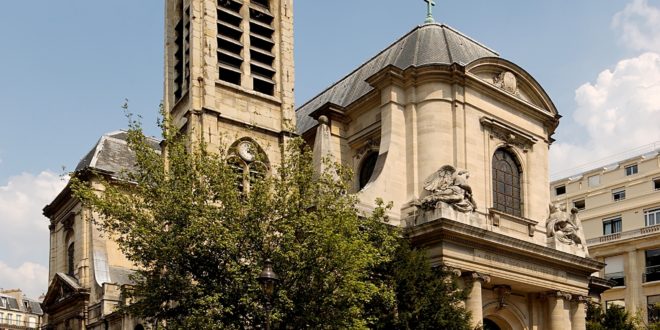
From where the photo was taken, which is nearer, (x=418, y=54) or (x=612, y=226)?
(x=418, y=54)

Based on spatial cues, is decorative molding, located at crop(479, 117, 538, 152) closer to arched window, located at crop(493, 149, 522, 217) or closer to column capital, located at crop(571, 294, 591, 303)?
arched window, located at crop(493, 149, 522, 217)

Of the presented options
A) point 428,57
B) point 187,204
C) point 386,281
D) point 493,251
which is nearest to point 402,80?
point 428,57

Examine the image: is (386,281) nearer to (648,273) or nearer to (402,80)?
(402,80)

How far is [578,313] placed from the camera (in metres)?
27.8

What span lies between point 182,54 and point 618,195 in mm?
29730

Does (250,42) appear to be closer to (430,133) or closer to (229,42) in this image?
(229,42)

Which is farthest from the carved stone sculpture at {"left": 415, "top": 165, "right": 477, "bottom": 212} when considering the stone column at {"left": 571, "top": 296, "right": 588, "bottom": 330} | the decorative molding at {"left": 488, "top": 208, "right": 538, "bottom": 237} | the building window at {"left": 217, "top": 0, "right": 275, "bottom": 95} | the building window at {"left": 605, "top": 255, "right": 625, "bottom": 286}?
the building window at {"left": 605, "top": 255, "right": 625, "bottom": 286}

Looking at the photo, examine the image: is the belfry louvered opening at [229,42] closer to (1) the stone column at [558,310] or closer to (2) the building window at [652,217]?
(1) the stone column at [558,310]

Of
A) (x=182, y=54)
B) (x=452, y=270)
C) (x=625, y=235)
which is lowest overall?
(x=452, y=270)

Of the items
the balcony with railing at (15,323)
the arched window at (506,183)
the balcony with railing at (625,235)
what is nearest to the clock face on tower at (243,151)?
the arched window at (506,183)

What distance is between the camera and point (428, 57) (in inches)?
1117

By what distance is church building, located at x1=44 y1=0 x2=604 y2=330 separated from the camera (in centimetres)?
2547

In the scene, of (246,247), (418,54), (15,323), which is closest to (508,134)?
(418,54)

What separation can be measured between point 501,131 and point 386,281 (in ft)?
31.4
